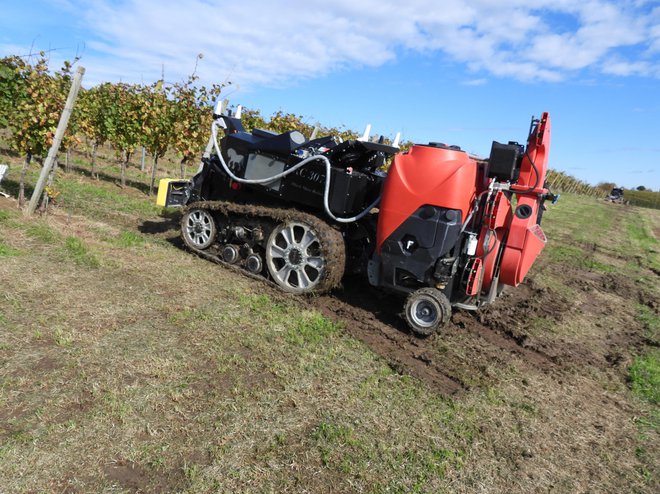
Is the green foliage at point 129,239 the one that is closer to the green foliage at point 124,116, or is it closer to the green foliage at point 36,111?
the green foliage at point 36,111

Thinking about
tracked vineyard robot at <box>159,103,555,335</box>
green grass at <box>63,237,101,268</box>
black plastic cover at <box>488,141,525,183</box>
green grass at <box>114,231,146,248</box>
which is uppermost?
black plastic cover at <box>488,141,525,183</box>

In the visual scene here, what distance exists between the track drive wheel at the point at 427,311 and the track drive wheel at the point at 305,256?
3.52 feet

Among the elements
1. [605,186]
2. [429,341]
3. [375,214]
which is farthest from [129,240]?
[605,186]

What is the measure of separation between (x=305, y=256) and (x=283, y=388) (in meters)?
2.50

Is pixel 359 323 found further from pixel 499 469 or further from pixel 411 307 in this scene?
Answer: pixel 499 469

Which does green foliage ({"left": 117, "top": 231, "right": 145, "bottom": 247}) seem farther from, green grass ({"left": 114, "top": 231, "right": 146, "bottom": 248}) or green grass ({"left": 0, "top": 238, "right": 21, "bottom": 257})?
green grass ({"left": 0, "top": 238, "right": 21, "bottom": 257})

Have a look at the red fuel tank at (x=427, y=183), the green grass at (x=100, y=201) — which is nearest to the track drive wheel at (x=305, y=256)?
the red fuel tank at (x=427, y=183)

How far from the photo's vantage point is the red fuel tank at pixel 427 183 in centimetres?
524

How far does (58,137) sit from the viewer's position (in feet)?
26.6

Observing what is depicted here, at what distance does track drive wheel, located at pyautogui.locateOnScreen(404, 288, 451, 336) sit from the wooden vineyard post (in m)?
6.34

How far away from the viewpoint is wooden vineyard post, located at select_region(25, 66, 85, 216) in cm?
796

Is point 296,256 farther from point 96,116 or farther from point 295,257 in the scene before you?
point 96,116

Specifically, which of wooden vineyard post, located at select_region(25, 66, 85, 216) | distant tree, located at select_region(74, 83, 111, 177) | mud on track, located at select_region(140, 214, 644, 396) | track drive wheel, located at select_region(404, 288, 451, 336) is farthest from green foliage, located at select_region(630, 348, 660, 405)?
distant tree, located at select_region(74, 83, 111, 177)

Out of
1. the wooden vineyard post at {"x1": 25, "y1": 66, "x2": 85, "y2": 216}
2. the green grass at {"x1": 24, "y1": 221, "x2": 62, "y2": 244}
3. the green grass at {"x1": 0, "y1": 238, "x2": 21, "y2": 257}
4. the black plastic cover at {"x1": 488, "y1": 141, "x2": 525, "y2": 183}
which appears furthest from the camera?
the wooden vineyard post at {"x1": 25, "y1": 66, "x2": 85, "y2": 216}
